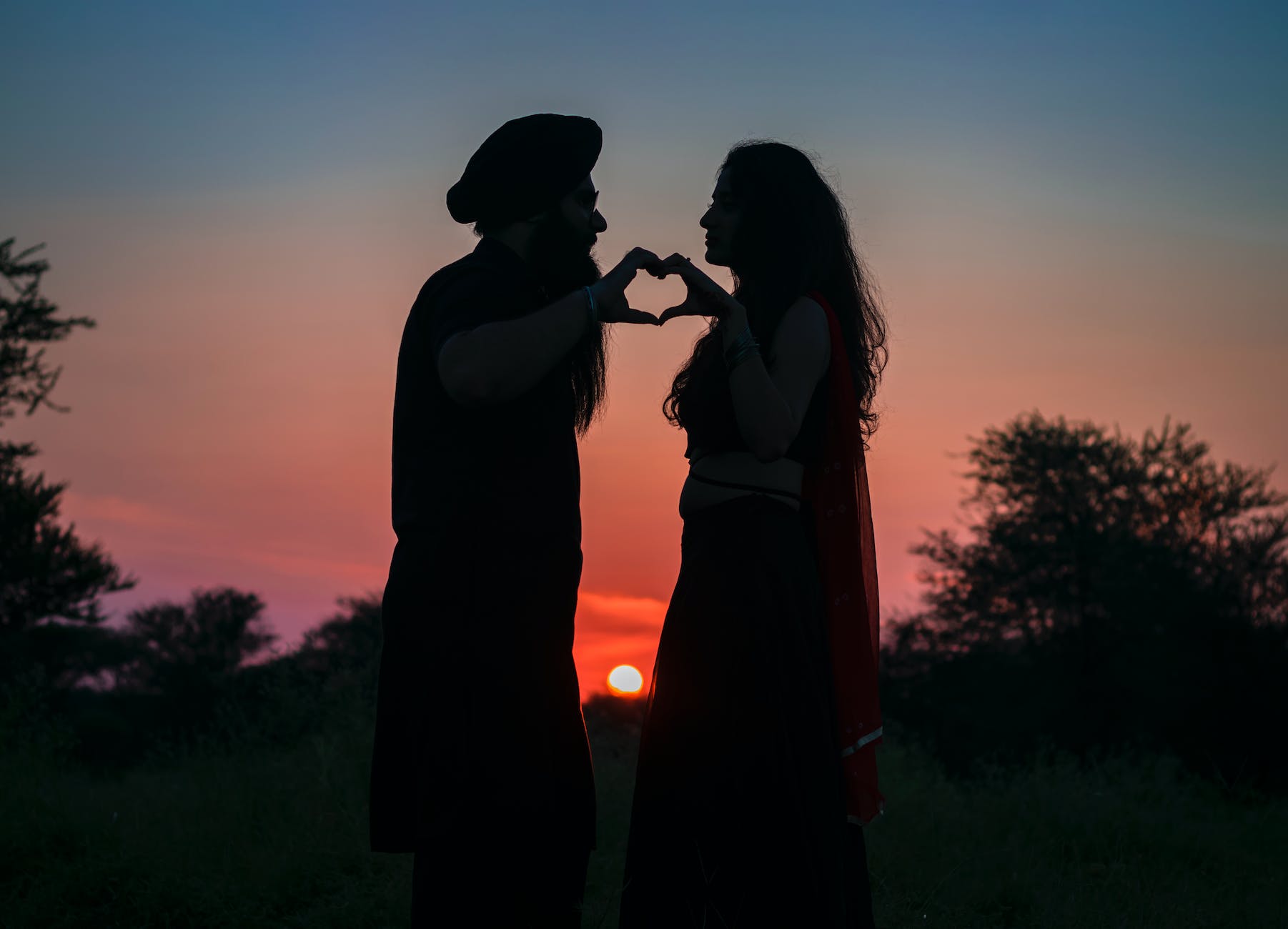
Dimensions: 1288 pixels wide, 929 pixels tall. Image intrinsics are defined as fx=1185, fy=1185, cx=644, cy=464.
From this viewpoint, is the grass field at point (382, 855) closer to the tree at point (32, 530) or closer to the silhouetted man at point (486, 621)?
the silhouetted man at point (486, 621)

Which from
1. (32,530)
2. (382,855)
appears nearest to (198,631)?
(32,530)

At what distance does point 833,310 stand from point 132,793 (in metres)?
7.21

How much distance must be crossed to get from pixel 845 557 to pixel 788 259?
0.94 meters

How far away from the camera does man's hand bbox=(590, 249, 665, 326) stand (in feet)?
8.88

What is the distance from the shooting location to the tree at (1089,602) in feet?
66.3

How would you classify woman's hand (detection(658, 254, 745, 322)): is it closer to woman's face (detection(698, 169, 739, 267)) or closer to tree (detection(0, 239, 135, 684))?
woman's face (detection(698, 169, 739, 267))

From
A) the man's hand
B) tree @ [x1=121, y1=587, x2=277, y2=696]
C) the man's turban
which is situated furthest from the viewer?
tree @ [x1=121, y1=587, x2=277, y2=696]

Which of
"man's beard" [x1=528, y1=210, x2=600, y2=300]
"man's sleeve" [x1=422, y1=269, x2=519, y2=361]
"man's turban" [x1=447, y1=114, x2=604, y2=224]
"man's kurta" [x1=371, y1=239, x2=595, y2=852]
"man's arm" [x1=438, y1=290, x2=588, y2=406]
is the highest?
"man's turban" [x1=447, y1=114, x2=604, y2=224]

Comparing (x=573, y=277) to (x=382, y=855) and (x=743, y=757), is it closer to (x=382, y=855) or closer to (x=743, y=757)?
(x=743, y=757)

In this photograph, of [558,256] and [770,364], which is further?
[770,364]

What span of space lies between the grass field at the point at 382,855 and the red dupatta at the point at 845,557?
74.7 inches

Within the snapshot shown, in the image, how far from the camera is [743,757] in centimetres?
325

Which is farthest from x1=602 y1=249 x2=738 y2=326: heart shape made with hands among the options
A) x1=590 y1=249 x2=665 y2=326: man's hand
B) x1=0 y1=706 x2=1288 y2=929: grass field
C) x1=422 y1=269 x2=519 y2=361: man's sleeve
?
x1=0 y1=706 x2=1288 y2=929: grass field

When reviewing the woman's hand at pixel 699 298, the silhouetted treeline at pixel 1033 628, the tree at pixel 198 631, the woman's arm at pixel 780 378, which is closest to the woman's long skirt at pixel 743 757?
the woman's arm at pixel 780 378
